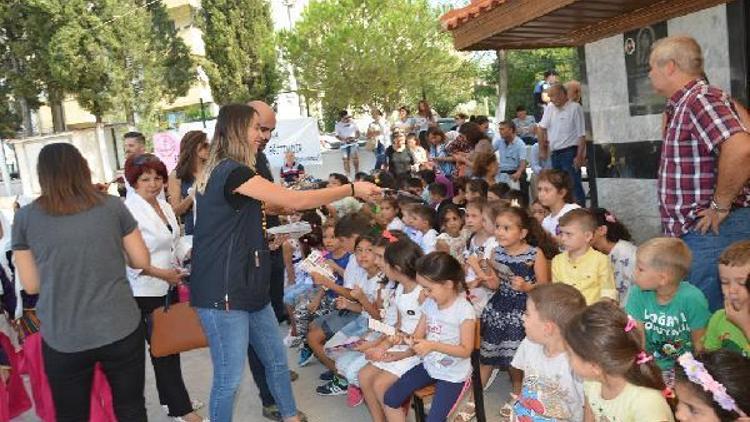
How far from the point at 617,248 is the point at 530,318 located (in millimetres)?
1496

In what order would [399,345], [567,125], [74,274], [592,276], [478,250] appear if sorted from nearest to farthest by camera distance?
[74,274], [592,276], [399,345], [478,250], [567,125]

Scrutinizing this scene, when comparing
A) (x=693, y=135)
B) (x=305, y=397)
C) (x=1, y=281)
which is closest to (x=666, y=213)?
(x=693, y=135)

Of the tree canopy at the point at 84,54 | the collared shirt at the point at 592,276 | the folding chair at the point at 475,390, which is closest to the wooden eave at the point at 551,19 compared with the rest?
the collared shirt at the point at 592,276

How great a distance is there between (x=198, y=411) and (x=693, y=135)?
3821mm

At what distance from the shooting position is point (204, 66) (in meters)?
31.9

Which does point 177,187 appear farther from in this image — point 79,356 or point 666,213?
point 666,213

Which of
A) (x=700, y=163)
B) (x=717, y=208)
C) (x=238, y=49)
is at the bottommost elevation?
(x=717, y=208)

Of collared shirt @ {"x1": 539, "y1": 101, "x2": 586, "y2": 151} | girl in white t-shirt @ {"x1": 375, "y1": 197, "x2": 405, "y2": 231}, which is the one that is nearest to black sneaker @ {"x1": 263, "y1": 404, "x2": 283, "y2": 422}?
girl in white t-shirt @ {"x1": 375, "y1": 197, "x2": 405, "y2": 231}

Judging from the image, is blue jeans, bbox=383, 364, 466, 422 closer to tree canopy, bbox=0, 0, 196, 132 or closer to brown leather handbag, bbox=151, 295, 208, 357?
brown leather handbag, bbox=151, 295, 208, 357

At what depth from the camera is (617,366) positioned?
265 cm

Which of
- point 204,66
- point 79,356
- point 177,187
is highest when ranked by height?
point 204,66

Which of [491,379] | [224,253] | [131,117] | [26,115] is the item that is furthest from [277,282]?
[26,115]

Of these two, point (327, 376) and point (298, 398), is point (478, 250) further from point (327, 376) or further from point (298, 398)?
point (298, 398)

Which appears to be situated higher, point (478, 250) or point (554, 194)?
point (554, 194)
